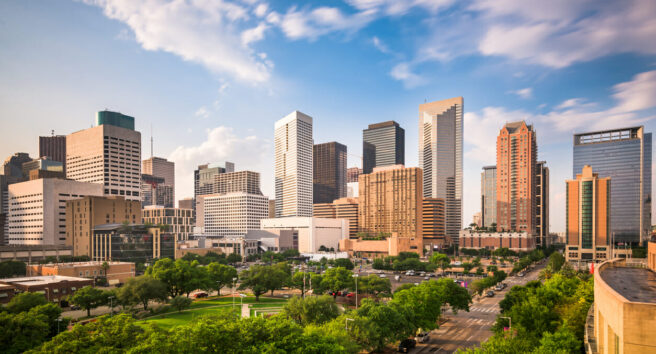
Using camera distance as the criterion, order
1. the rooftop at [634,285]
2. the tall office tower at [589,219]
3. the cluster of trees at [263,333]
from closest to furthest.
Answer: the rooftop at [634,285]
the cluster of trees at [263,333]
the tall office tower at [589,219]

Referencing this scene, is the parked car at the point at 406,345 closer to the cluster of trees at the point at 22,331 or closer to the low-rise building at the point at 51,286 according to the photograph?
the cluster of trees at the point at 22,331

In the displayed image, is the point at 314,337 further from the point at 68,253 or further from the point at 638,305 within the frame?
the point at 68,253

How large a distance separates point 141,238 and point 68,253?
4073cm

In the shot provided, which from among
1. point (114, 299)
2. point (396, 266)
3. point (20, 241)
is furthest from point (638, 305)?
point (20, 241)

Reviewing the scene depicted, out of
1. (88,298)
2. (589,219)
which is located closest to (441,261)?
(589,219)

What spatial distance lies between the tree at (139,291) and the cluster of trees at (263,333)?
94.1 feet

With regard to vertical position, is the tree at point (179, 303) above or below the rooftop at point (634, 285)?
below

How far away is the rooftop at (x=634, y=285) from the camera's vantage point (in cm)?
2584

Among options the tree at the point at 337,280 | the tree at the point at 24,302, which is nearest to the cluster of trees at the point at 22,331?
the tree at the point at 24,302

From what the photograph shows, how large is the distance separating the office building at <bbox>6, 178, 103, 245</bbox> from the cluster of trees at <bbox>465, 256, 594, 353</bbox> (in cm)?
19698

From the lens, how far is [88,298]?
2689 inches

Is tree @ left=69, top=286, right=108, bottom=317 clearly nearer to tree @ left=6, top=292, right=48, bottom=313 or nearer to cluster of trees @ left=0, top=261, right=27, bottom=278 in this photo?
tree @ left=6, top=292, right=48, bottom=313

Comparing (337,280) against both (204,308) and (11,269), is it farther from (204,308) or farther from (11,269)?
(11,269)

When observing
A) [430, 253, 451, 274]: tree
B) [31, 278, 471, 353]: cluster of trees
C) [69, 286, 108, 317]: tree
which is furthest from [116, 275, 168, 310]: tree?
[430, 253, 451, 274]: tree
